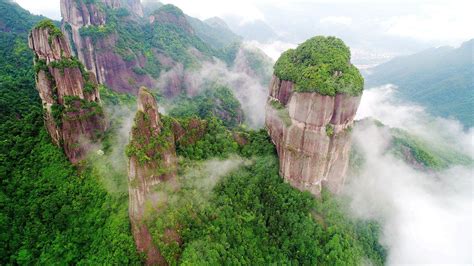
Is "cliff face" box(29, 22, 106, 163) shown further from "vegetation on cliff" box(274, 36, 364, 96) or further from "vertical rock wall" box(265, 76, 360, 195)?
"vegetation on cliff" box(274, 36, 364, 96)

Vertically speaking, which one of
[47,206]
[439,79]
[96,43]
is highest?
[96,43]

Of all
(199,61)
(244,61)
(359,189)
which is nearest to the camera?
(359,189)

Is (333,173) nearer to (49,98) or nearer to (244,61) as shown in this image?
(49,98)

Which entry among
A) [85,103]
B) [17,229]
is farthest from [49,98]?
[17,229]

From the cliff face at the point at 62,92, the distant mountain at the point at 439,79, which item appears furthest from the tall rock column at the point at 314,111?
the distant mountain at the point at 439,79

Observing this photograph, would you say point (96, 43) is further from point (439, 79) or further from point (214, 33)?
point (439, 79)

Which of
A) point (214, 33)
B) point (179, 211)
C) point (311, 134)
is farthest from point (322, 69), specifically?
point (214, 33)
